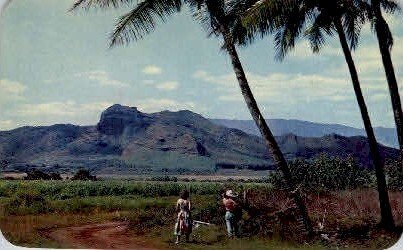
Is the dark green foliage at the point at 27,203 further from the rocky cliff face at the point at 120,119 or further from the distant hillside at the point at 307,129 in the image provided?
the distant hillside at the point at 307,129

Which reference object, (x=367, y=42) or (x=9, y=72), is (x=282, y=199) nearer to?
(x=367, y=42)

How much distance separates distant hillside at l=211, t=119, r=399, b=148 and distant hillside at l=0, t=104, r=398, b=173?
0.08m

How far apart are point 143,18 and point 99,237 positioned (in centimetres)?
265

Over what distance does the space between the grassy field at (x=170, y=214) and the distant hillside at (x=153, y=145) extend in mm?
252

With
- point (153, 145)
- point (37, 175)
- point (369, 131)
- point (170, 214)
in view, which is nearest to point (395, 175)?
point (369, 131)

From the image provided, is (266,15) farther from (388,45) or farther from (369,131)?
(369,131)

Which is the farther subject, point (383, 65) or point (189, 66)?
point (189, 66)

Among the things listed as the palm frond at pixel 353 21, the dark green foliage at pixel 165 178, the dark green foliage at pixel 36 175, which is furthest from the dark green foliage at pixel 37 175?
the palm frond at pixel 353 21

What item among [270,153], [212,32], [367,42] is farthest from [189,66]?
[367,42]

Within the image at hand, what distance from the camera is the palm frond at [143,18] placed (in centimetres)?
966

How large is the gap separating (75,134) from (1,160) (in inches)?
39.3

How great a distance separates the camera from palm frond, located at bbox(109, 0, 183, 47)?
380 inches

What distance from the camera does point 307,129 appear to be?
941 centimetres

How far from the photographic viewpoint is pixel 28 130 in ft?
32.9
